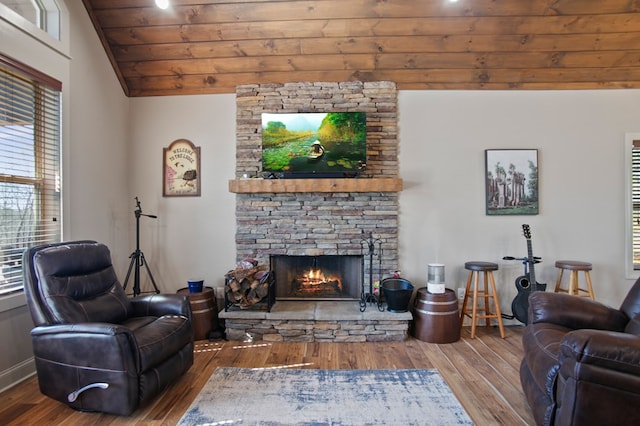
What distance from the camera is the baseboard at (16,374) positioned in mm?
2434

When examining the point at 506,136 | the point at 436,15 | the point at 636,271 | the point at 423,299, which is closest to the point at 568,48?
the point at 506,136

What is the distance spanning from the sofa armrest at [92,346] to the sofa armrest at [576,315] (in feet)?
8.64

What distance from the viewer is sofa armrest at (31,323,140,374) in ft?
6.63

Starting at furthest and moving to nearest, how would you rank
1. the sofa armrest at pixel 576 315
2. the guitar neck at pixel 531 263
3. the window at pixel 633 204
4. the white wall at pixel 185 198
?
the white wall at pixel 185 198 < the window at pixel 633 204 < the guitar neck at pixel 531 263 < the sofa armrest at pixel 576 315

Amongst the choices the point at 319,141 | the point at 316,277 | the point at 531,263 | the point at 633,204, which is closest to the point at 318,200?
the point at 319,141

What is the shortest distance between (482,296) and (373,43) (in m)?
2.82

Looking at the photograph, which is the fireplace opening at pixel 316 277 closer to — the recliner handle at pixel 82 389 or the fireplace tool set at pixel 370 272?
the fireplace tool set at pixel 370 272

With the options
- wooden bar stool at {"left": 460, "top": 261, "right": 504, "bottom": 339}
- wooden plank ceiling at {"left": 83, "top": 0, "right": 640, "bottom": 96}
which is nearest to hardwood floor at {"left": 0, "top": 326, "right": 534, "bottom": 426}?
wooden bar stool at {"left": 460, "top": 261, "right": 504, "bottom": 339}

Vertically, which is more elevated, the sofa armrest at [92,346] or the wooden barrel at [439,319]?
the sofa armrest at [92,346]

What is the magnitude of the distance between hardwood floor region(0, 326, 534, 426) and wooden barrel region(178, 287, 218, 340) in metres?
0.11

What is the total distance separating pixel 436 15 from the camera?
3.24 m

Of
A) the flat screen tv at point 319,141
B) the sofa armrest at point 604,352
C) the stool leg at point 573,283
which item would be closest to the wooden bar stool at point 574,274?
the stool leg at point 573,283

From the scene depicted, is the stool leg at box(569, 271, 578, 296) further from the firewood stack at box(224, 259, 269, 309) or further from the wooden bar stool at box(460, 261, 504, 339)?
the firewood stack at box(224, 259, 269, 309)

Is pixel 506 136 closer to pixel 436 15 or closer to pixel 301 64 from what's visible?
pixel 436 15
